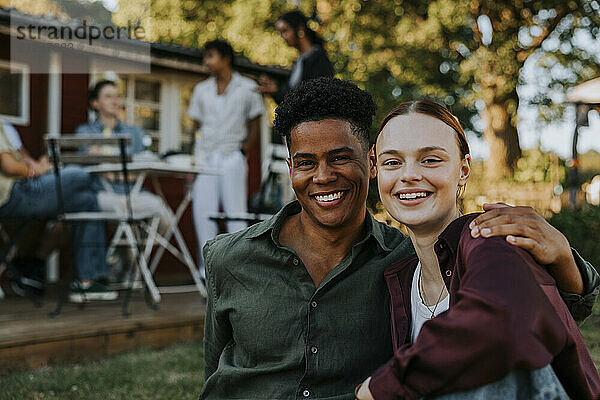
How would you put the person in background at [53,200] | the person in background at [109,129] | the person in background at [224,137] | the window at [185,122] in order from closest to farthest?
the person in background at [53,200] < the person in background at [109,129] < the person in background at [224,137] < the window at [185,122]

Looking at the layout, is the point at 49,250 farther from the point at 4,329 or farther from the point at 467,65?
the point at 467,65

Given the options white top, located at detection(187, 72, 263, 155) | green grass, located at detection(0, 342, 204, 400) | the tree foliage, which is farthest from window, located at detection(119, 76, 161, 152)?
the tree foliage

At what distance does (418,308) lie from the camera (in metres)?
2.23

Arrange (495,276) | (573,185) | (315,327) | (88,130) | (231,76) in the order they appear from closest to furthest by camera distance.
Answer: (495,276) → (315,327) → (231,76) → (88,130) → (573,185)

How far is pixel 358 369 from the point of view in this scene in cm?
234

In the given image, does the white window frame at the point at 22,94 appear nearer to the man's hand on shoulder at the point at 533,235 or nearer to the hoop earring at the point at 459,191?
the hoop earring at the point at 459,191

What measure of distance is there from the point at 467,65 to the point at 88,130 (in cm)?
1067

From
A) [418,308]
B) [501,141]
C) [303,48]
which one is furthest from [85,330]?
[501,141]

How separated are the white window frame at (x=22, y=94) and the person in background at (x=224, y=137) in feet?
7.81

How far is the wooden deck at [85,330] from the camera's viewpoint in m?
4.22

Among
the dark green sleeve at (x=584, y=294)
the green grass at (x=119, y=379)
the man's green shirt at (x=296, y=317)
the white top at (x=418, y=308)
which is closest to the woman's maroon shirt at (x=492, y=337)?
the dark green sleeve at (x=584, y=294)

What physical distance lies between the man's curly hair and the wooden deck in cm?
258

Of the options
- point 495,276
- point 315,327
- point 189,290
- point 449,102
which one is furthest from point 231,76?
point 449,102

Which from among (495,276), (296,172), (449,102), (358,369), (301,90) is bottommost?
(358,369)
